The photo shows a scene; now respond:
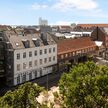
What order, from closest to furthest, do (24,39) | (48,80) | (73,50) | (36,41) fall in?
1. (24,39)
2. (48,80)
3. (36,41)
4. (73,50)

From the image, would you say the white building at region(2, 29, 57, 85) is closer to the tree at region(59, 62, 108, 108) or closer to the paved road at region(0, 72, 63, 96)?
the paved road at region(0, 72, 63, 96)

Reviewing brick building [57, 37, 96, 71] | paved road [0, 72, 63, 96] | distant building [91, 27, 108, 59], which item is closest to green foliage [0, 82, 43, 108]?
paved road [0, 72, 63, 96]

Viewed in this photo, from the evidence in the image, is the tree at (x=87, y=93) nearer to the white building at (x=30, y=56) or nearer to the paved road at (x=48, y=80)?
the white building at (x=30, y=56)

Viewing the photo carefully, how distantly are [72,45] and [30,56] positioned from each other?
2320 centimetres

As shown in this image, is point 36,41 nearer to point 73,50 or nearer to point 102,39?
point 73,50

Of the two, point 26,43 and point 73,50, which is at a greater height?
point 26,43

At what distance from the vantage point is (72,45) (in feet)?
275

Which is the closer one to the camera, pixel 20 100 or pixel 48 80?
pixel 20 100

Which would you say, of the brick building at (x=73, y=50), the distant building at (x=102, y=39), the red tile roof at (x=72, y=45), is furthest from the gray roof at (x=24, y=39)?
the distant building at (x=102, y=39)

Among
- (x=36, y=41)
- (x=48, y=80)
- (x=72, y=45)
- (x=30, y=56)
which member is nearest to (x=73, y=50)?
(x=72, y=45)

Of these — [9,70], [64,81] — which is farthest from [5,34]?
[64,81]

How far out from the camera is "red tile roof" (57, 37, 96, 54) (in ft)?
256

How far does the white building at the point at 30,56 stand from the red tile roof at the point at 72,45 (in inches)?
187

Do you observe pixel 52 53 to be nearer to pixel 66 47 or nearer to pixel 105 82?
pixel 66 47
